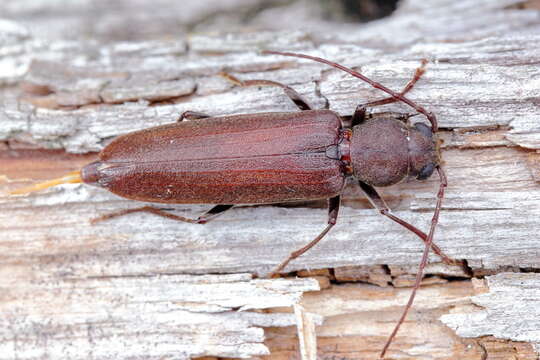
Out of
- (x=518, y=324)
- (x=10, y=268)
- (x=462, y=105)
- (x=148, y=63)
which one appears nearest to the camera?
→ (x=518, y=324)

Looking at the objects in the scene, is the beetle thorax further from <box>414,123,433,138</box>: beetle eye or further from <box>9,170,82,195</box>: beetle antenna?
<box>9,170,82,195</box>: beetle antenna

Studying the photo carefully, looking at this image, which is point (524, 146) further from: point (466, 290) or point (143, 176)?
point (143, 176)

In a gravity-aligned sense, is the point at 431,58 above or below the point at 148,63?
below

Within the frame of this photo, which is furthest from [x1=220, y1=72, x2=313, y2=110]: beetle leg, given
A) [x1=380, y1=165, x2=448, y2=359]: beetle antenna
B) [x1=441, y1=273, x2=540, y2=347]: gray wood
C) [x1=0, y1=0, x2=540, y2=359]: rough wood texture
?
[x1=441, y1=273, x2=540, y2=347]: gray wood

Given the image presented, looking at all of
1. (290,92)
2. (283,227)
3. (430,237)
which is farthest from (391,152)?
(283,227)

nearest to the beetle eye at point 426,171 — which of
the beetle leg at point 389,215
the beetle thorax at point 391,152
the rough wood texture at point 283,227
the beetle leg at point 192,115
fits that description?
the beetle thorax at point 391,152

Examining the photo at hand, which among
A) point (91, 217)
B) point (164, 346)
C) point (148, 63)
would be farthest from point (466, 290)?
point (148, 63)
